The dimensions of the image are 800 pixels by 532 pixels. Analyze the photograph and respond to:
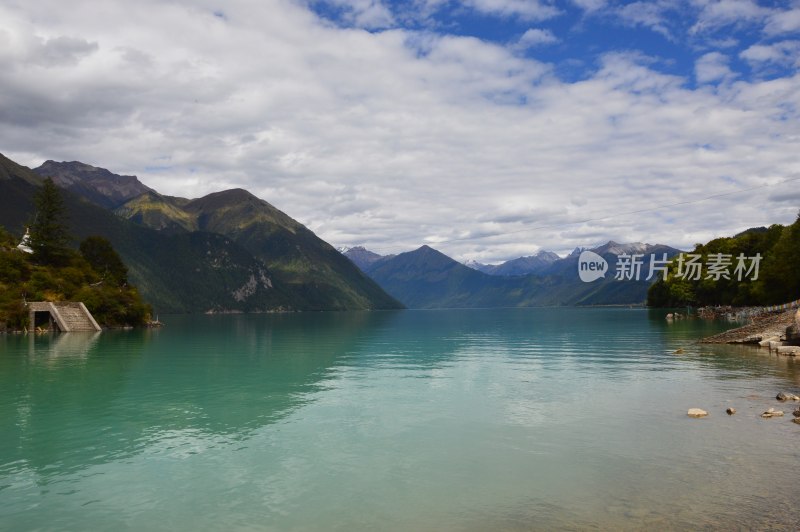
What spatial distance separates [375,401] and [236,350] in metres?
60.2

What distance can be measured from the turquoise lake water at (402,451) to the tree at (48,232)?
14109 cm

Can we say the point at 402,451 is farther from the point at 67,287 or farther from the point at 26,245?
the point at 26,245

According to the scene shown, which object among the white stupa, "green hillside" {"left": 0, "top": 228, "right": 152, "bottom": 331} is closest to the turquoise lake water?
"green hillside" {"left": 0, "top": 228, "right": 152, "bottom": 331}

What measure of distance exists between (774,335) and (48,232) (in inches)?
7789

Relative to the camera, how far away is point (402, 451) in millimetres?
28812

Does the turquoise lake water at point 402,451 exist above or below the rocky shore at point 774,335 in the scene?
below

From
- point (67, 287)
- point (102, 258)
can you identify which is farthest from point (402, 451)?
point (102, 258)

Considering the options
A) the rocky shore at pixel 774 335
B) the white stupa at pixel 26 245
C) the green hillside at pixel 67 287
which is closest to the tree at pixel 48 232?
the white stupa at pixel 26 245

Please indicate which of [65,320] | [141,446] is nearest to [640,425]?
[141,446]

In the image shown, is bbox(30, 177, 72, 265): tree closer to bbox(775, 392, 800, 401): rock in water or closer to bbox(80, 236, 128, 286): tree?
bbox(80, 236, 128, 286): tree

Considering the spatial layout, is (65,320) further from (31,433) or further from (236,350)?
(31,433)

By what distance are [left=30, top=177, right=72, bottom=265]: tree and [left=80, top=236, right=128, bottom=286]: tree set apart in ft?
22.3

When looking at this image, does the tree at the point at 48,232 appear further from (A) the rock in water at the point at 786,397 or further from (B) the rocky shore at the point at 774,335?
(A) the rock in water at the point at 786,397

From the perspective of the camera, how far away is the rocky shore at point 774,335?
71000 mm
